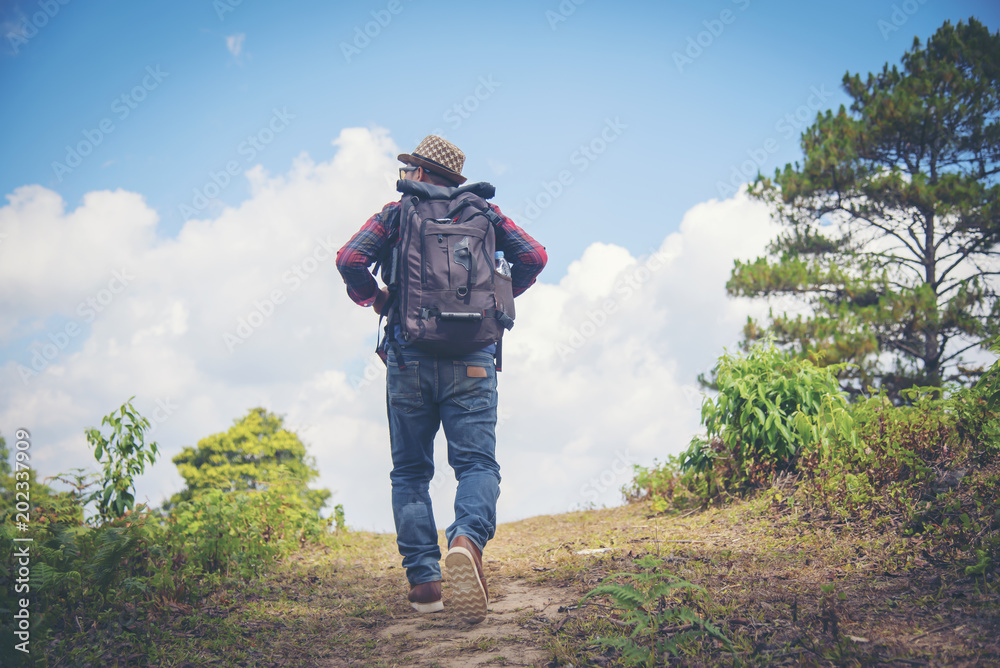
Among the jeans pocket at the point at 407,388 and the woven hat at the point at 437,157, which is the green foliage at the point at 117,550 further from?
the woven hat at the point at 437,157

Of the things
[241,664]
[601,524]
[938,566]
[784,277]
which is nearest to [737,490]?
[601,524]

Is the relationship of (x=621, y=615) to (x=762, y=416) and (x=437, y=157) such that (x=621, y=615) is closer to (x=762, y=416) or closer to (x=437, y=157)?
(x=437, y=157)

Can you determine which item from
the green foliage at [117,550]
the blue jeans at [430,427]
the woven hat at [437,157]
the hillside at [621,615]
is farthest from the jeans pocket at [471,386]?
the green foliage at [117,550]

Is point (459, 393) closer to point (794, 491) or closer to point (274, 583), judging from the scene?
point (274, 583)

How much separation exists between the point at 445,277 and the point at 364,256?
0.51m

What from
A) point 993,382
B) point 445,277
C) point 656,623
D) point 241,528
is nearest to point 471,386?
point 445,277

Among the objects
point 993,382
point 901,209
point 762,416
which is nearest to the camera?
point 993,382

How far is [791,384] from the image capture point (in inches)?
228

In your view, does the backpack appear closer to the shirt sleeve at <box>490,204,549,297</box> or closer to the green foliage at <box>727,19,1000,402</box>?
the shirt sleeve at <box>490,204,549,297</box>

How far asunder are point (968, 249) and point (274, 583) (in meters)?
16.8

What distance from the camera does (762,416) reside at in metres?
5.69

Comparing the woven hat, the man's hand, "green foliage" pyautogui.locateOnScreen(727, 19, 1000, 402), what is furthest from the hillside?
"green foliage" pyautogui.locateOnScreen(727, 19, 1000, 402)

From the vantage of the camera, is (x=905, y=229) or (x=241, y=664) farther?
(x=905, y=229)

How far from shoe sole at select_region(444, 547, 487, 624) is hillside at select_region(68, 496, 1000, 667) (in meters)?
0.09
